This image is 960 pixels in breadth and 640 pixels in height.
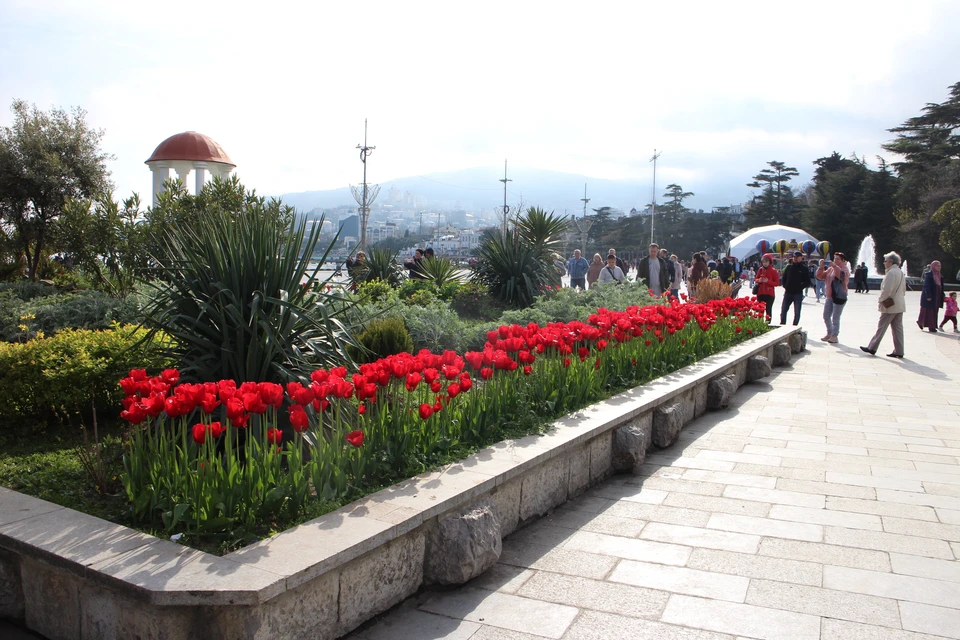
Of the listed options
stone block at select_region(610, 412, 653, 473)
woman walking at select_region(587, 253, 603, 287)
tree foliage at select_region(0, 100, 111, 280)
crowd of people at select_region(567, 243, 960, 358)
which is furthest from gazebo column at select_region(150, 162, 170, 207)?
stone block at select_region(610, 412, 653, 473)

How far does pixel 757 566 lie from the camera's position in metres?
3.49

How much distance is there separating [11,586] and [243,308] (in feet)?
6.58

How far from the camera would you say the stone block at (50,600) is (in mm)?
2584

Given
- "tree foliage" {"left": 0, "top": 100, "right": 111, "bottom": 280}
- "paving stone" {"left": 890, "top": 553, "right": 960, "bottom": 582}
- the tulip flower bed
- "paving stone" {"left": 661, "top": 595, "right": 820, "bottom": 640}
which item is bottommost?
"paving stone" {"left": 890, "top": 553, "right": 960, "bottom": 582}

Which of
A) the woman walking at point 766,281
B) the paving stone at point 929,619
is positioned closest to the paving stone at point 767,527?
the paving stone at point 929,619

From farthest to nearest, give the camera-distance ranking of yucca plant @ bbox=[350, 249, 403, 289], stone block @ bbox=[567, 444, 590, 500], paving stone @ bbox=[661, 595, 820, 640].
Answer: yucca plant @ bbox=[350, 249, 403, 289] < stone block @ bbox=[567, 444, 590, 500] < paving stone @ bbox=[661, 595, 820, 640]

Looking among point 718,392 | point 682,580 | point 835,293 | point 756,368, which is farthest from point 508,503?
point 835,293

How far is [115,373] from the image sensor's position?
492 cm

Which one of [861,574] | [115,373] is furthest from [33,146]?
[861,574]

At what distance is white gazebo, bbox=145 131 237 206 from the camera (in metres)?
17.6

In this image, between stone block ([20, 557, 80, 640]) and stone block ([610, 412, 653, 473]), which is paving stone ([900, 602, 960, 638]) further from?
stone block ([20, 557, 80, 640])

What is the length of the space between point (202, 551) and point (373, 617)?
2.41 feet

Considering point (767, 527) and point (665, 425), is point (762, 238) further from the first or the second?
point (767, 527)

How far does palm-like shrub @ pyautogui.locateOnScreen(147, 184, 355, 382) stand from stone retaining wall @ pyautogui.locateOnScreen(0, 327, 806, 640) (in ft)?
4.42
